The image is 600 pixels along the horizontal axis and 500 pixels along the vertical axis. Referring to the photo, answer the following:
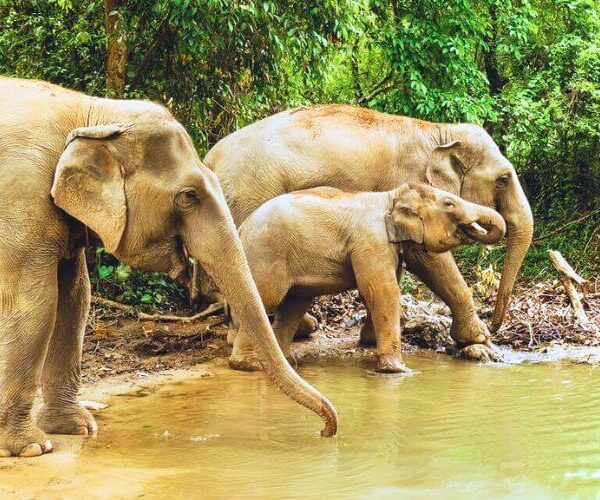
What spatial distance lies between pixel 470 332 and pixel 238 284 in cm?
448

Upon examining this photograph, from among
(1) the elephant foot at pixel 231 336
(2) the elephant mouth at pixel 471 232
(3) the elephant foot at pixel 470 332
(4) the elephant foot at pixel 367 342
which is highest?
(2) the elephant mouth at pixel 471 232

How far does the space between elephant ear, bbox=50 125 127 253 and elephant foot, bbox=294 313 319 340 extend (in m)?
4.95

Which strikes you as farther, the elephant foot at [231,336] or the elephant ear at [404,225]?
the elephant foot at [231,336]

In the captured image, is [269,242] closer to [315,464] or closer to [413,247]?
[413,247]

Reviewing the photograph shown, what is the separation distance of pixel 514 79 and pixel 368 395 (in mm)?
10387

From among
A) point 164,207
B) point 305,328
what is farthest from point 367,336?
point 164,207

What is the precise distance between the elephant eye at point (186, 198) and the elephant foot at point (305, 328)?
4.87 m

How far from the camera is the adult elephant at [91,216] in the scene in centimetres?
497

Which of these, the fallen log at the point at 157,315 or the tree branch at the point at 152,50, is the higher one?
the tree branch at the point at 152,50

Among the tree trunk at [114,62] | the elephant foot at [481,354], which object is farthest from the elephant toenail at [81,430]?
the tree trunk at [114,62]

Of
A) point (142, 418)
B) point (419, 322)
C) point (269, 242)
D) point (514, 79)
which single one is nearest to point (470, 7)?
point (514, 79)

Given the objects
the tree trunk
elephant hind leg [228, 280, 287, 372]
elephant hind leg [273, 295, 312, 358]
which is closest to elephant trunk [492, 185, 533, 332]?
elephant hind leg [273, 295, 312, 358]

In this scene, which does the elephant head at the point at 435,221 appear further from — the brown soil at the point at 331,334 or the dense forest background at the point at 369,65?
the dense forest background at the point at 369,65

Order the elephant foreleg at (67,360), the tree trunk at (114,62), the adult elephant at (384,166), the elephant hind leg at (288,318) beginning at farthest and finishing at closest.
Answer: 1. the tree trunk at (114,62)
2. the adult elephant at (384,166)
3. the elephant hind leg at (288,318)
4. the elephant foreleg at (67,360)
